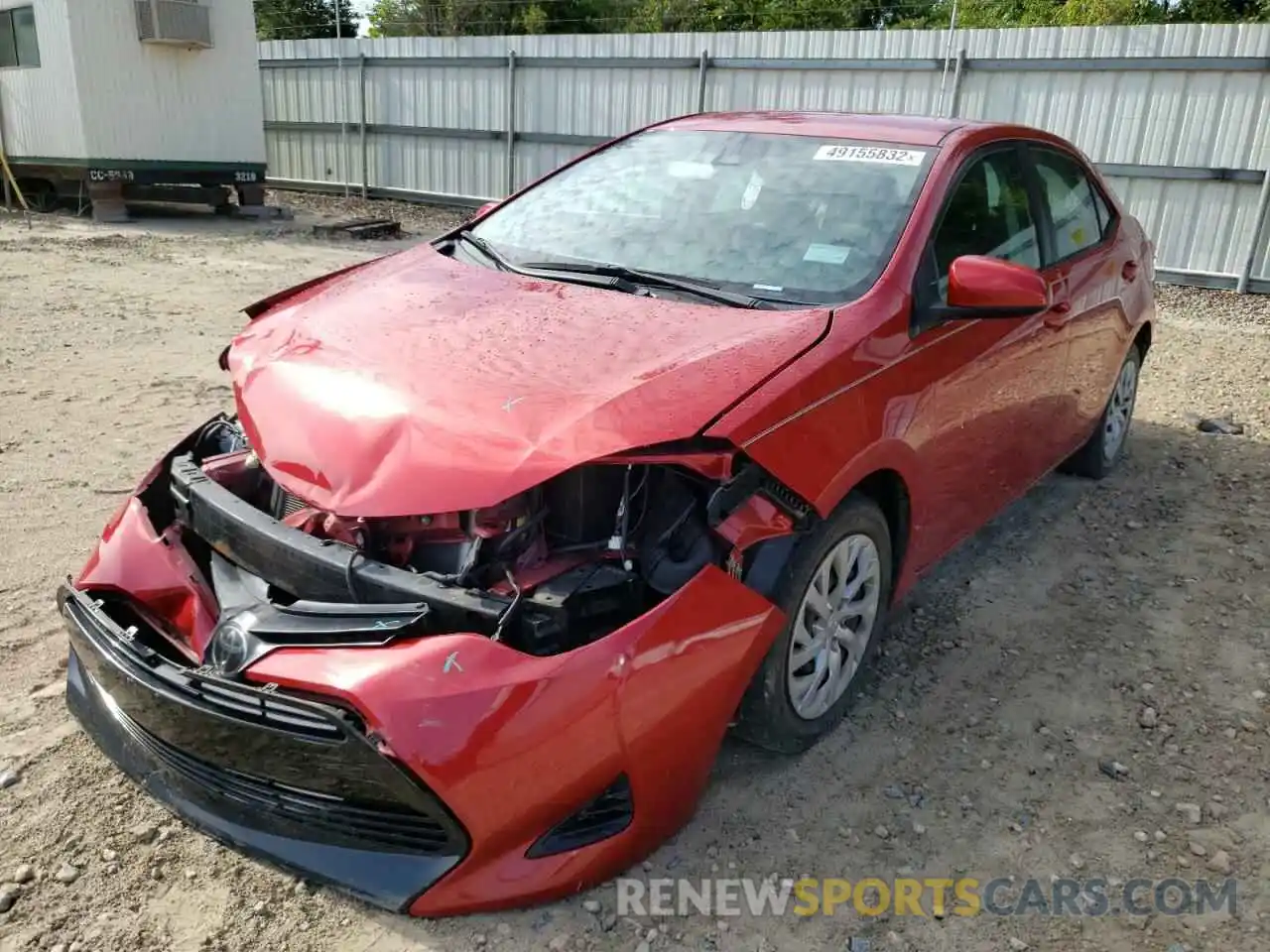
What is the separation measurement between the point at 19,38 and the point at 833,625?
15.6 m

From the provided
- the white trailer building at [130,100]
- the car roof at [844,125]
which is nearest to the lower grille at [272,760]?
the car roof at [844,125]

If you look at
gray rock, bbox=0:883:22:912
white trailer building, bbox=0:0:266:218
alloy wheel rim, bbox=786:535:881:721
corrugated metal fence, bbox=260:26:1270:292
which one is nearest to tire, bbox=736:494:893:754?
alloy wheel rim, bbox=786:535:881:721

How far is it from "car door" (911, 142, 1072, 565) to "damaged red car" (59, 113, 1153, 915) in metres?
0.02

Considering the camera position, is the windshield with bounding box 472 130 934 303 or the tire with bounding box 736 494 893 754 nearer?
the tire with bounding box 736 494 893 754

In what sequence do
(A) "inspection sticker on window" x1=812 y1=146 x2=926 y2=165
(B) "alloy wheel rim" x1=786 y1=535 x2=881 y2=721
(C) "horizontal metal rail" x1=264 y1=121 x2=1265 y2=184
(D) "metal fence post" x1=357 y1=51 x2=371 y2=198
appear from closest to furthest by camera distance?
(B) "alloy wheel rim" x1=786 y1=535 x2=881 y2=721, (A) "inspection sticker on window" x1=812 y1=146 x2=926 y2=165, (C) "horizontal metal rail" x1=264 y1=121 x2=1265 y2=184, (D) "metal fence post" x1=357 y1=51 x2=371 y2=198

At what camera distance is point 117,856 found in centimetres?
251

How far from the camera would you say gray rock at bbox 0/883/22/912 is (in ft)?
7.70

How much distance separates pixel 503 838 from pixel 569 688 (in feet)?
1.19

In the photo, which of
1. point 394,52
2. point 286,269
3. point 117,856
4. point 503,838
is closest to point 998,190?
point 503,838

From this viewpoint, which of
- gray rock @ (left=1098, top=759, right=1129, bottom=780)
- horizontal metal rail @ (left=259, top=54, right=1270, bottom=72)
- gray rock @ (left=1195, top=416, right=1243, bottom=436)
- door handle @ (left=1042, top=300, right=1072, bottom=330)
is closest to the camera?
gray rock @ (left=1098, top=759, right=1129, bottom=780)

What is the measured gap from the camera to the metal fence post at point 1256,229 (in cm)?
962

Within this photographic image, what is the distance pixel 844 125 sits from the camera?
3.76 m

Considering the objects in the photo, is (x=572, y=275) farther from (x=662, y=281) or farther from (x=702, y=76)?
(x=702, y=76)

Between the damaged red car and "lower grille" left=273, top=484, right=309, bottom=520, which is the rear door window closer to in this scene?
the damaged red car
